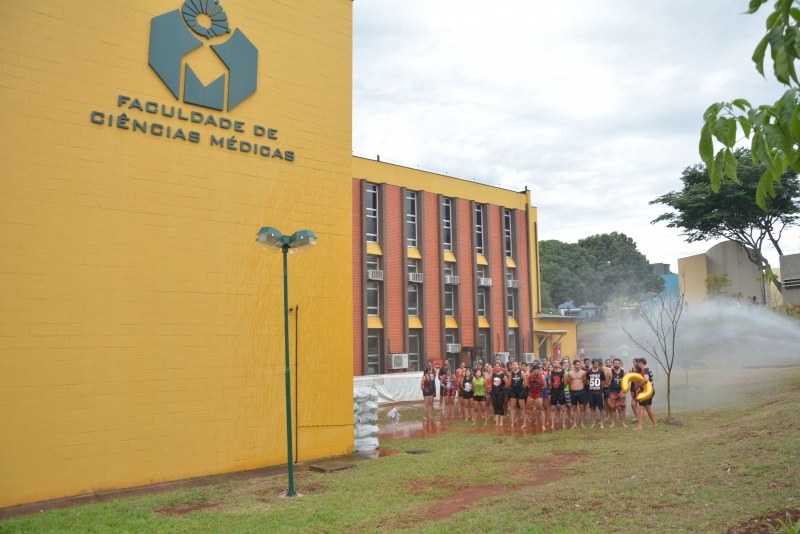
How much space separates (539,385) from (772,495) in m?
9.69

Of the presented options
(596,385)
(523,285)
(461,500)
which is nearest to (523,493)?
(461,500)

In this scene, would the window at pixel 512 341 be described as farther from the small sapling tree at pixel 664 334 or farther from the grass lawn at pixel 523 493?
the grass lawn at pixel 523 493

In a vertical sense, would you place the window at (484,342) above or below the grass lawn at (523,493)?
above

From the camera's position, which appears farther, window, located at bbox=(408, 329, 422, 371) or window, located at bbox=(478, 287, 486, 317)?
window, located at bbox=(478, 287, 486, 317)

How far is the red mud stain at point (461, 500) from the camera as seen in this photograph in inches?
307

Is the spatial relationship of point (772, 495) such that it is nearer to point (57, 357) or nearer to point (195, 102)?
point (57, 357)

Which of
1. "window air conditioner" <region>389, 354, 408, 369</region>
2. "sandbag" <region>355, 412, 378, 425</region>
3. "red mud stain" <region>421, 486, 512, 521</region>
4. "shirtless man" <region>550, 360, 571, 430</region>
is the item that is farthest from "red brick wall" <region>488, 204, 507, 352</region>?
"red mud stain" <region>421, 486, 512, 521</region>

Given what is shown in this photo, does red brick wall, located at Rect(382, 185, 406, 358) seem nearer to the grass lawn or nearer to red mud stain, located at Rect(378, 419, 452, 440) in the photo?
red mud stain, located at Rect(378, 419, 452, 440)

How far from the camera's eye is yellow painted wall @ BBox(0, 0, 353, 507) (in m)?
10.1

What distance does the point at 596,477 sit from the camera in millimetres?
8789

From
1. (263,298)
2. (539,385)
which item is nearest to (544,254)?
(539,385)

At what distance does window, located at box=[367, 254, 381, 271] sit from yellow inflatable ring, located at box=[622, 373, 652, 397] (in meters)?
16.6

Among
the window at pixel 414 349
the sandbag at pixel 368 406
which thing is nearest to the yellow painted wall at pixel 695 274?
the window at pixel 414 349

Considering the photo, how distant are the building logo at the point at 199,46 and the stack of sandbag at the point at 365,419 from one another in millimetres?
7128
